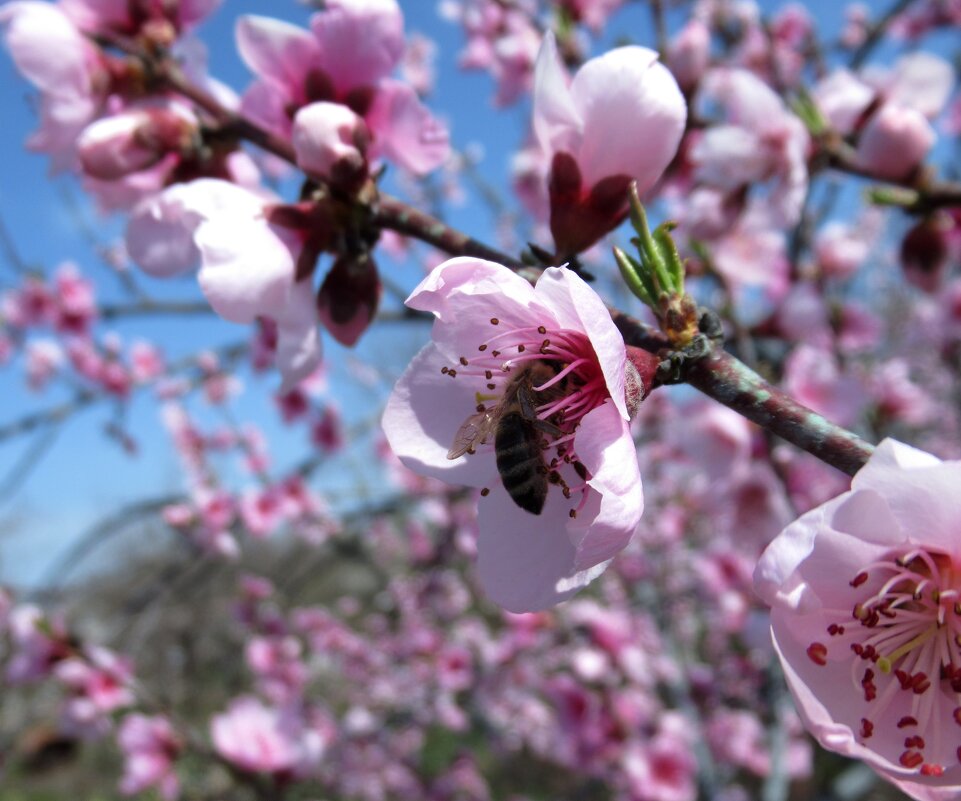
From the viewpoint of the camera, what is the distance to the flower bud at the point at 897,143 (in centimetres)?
125

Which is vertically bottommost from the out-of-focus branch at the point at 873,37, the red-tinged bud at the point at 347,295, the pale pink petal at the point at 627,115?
the out-of-focus branch at the point at 873,37

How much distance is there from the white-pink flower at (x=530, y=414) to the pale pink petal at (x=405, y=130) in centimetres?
39

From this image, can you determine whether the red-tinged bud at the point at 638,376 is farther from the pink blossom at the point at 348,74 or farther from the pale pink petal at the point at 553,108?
the pink blossom at the point at 348,74

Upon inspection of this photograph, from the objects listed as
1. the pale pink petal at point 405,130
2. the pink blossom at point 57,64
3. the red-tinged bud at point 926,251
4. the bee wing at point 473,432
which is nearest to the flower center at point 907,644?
the bee wing at point 473,432

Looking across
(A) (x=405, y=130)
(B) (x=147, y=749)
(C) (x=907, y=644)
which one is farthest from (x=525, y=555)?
(B) (x=147, y=749)

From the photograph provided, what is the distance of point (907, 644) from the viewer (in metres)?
0.69

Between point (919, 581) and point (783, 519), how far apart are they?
125 cm

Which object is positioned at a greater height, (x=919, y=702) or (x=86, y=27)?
(x=86, y=27)

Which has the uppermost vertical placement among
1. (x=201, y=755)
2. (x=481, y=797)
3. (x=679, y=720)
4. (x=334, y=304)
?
(x=334, y=304)

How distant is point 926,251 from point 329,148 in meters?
1.26

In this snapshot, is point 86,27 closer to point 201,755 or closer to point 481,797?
point 201,755

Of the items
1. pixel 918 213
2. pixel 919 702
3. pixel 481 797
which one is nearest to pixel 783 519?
pixel 918 213

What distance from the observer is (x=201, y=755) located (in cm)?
248

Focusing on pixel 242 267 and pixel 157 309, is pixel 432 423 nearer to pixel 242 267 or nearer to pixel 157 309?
pixel 242 267
